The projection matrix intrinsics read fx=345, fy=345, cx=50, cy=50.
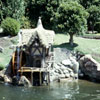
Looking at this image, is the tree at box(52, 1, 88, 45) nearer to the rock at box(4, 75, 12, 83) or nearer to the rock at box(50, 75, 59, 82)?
the rock at box(50, 75, 59, 82)

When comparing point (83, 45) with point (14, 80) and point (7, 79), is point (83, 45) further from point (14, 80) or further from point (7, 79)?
point (7, 79)

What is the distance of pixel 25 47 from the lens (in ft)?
152

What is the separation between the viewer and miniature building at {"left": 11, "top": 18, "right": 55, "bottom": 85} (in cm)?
4528

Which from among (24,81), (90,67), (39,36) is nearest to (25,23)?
(39,36)

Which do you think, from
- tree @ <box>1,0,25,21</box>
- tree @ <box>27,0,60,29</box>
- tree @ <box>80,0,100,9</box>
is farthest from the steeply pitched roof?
tree @ <box>80,0,100,9</box>

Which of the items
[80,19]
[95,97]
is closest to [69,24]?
[80,19]

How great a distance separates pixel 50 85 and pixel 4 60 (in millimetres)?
9240

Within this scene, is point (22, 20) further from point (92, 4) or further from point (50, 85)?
point (50, 85)

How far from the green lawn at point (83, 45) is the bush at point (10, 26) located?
277 inches

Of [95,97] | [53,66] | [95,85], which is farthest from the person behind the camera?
[53,66]

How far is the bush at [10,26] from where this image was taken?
57.5 m

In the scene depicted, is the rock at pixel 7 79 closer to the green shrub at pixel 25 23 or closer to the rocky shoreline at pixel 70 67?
the rocky shoreline at pixel 70 67

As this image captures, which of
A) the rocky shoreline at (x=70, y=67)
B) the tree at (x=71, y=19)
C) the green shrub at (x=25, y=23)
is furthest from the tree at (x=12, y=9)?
the rocky shoreline at (x=70, y=67)

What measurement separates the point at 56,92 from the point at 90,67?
8233mm
